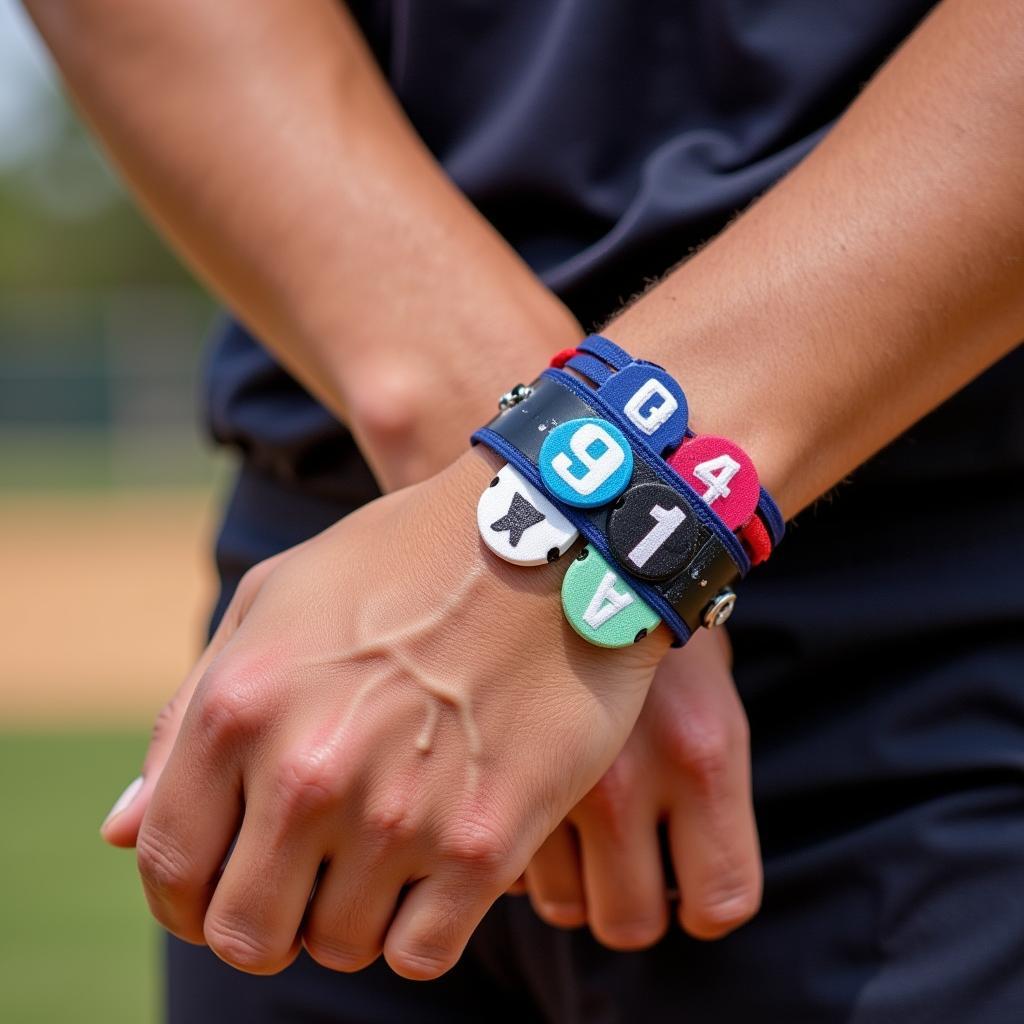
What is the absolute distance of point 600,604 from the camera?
73 centimetres

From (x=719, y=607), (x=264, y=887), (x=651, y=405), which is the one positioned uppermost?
(x=651, y=405)

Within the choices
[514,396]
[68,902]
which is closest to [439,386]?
[514,396]

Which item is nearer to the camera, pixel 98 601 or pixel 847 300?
pixel 847 300

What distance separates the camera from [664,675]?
2.78ft

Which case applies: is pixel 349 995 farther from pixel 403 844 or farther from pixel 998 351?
pixel 998 351

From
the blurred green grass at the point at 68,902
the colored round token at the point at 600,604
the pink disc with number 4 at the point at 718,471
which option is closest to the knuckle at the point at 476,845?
the colored round token at the point at 600,604

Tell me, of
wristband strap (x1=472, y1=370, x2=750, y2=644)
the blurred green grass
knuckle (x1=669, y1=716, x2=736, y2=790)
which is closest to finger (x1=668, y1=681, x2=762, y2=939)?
knuckle (x1=669, y1=716, x2=736, y2=790)

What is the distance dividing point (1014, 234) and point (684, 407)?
0.76 ft

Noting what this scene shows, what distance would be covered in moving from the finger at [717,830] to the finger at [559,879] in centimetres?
7

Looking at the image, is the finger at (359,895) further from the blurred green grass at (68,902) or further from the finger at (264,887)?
the blurred green grass at (68,902)

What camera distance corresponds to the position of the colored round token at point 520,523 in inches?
28.8

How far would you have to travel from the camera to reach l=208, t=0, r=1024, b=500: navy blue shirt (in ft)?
3.18

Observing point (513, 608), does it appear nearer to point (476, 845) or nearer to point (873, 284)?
point (476, 845)

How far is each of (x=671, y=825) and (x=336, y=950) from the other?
25 cm
